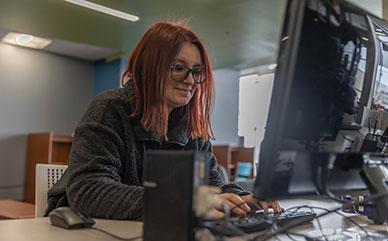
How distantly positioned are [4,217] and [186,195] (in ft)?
8.53

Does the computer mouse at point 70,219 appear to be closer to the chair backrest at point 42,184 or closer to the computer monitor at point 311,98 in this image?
the computer monitor at point 311,98

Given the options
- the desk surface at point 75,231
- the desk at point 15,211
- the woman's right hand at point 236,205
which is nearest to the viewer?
the desk surface at point 75,231

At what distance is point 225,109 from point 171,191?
23.3 feet

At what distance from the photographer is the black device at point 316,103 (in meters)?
0.50

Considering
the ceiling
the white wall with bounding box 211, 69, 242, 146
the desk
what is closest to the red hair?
the desk

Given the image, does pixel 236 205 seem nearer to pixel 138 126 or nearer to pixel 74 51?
pixel 138 126

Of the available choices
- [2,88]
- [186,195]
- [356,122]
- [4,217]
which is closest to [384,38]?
[356,122]

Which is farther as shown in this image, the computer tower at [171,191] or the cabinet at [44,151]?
the cabinet at [44,151]

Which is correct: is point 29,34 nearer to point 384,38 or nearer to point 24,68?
point 24,68

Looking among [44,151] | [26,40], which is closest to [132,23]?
[26,40]

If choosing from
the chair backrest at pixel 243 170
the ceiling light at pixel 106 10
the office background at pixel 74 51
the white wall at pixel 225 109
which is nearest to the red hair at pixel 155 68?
the office background at pixel 74 51

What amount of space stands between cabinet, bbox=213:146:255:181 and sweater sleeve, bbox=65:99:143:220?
4.97 m

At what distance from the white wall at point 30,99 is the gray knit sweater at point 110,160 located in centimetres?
494

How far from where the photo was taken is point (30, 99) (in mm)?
5570
